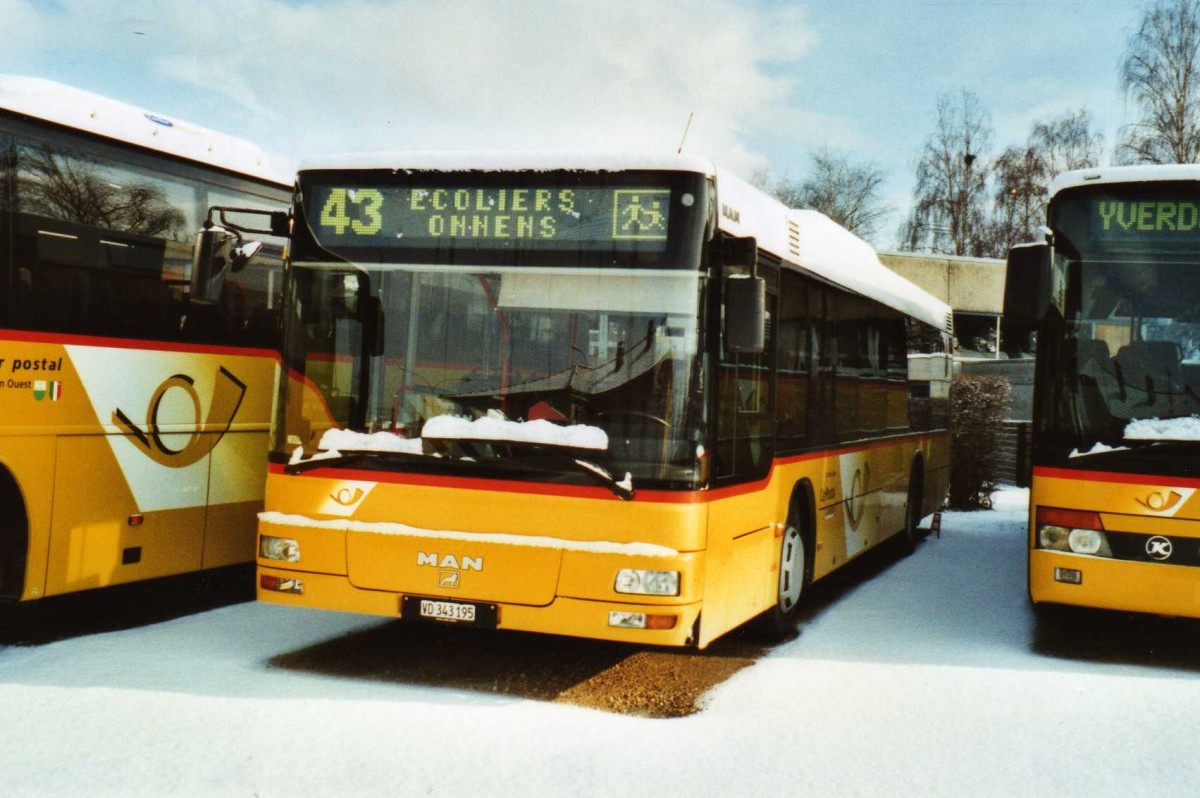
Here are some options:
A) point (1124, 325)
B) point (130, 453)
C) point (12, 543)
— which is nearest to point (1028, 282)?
point (1124, 325)

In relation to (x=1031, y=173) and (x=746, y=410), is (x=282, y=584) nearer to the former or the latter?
(x=746, y=410)

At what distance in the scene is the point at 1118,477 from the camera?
7691 mm

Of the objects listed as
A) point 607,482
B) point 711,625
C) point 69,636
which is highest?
point 607,482

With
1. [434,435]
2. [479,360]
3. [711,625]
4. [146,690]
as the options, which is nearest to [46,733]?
[146,690]

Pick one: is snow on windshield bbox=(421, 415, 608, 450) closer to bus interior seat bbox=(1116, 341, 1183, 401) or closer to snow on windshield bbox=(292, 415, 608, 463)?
snow on windshield bbox=(292, 415, 608, 463)

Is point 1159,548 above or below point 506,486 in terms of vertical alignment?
below

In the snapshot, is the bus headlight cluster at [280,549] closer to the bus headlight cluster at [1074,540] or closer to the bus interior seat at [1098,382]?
the bus headlight cluster at [1074,540]

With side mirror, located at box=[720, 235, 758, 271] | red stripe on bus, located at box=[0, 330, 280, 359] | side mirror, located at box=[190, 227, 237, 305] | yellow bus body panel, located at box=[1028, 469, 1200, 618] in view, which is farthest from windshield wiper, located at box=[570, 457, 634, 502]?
yellow bus body panel, located at box=[1028, 469, 1200, 618]

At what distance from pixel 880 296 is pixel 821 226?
192 centimetres

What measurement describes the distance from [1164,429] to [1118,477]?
41 cm

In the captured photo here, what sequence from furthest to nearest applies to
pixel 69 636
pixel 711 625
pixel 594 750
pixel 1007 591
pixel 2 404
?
pixel 1007 591, pixel 69 636, pixel 2 404, pixel 711 625, pixel 594 750

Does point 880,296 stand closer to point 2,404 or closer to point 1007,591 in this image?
point 1007,591

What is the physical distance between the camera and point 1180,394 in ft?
24.9

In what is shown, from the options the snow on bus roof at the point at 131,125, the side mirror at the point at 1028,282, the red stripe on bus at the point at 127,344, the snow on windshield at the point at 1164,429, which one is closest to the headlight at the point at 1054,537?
the snow on windshield at the point at 1164,429
